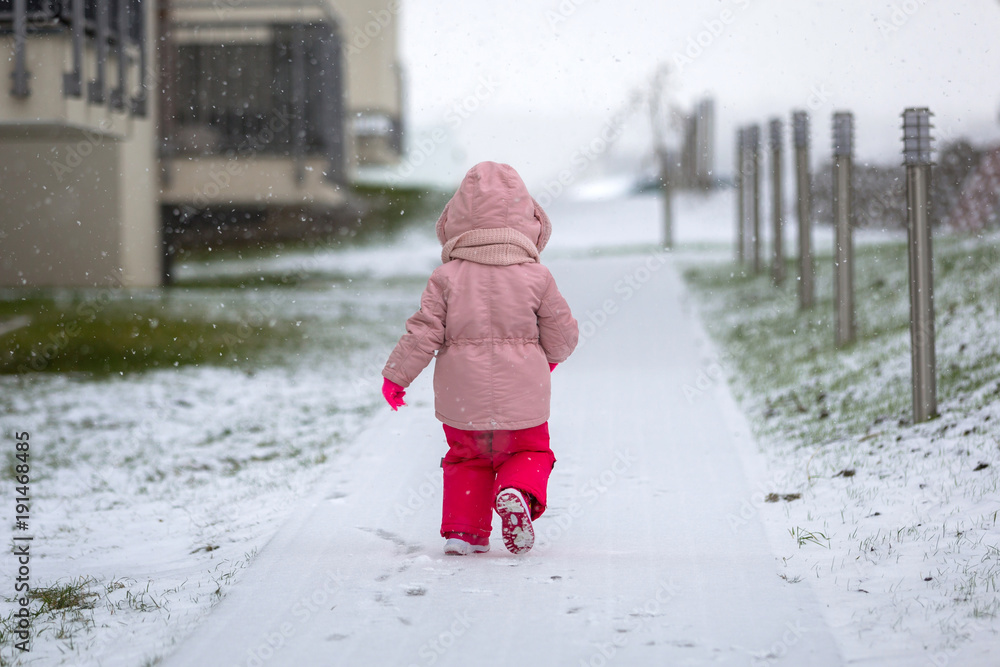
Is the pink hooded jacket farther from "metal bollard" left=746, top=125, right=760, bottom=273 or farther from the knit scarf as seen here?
"metal bollard" left=746, top=125, right=760, bottom=273

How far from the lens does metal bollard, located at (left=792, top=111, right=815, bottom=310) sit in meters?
10.1

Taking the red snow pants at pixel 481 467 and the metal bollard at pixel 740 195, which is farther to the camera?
the metal bollard at pixel 740 195

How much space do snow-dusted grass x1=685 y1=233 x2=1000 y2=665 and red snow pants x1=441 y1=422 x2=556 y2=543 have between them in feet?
3.32

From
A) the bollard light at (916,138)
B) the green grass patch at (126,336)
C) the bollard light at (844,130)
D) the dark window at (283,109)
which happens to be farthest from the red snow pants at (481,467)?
the dark window at (283,109)

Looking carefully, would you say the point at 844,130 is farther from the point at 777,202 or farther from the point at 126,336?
the point at 126,336

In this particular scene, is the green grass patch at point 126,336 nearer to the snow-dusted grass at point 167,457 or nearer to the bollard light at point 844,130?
the snow-dusted grass at point 167,457

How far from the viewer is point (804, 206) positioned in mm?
10117

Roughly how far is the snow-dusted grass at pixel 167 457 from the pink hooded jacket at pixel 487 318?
3.60ft

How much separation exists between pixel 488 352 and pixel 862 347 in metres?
4.83

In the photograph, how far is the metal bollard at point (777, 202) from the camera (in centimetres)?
1163

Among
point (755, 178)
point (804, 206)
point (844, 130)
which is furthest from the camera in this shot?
point (755, 178)

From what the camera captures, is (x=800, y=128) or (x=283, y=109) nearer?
(x=800, y=128)

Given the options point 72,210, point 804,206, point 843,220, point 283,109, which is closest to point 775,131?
point 804,206

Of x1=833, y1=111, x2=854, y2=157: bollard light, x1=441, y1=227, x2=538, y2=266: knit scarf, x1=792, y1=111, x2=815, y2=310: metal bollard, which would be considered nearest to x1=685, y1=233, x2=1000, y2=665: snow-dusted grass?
x1=792, y1=111, x2=815, y2=310: metal bollard
